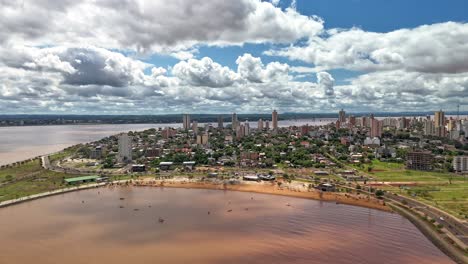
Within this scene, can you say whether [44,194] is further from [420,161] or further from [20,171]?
[420,161]

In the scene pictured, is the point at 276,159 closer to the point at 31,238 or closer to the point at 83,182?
the point at 83,182

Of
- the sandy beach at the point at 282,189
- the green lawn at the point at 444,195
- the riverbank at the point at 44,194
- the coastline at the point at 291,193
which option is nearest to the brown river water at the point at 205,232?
the coastline at the point at 291,193

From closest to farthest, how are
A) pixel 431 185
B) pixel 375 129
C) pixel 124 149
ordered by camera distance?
1. pixel 431 185
2. pixel 124 149
3. pixel 375 129

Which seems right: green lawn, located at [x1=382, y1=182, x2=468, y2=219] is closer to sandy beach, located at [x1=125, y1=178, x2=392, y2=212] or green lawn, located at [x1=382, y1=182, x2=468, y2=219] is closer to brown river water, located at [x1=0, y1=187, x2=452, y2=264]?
sandy beach, located at [x1=125, y1=178, x2=392, y2=212]

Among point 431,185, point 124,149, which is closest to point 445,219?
point 431,185

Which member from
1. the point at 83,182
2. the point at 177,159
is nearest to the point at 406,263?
the point at 83,182

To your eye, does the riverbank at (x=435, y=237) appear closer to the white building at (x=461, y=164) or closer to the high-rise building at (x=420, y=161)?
the high-rise building at (x=420, y=161)

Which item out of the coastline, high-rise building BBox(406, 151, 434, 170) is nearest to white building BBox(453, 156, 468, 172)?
high-rise building BBox(406, 151, 434, 170)
